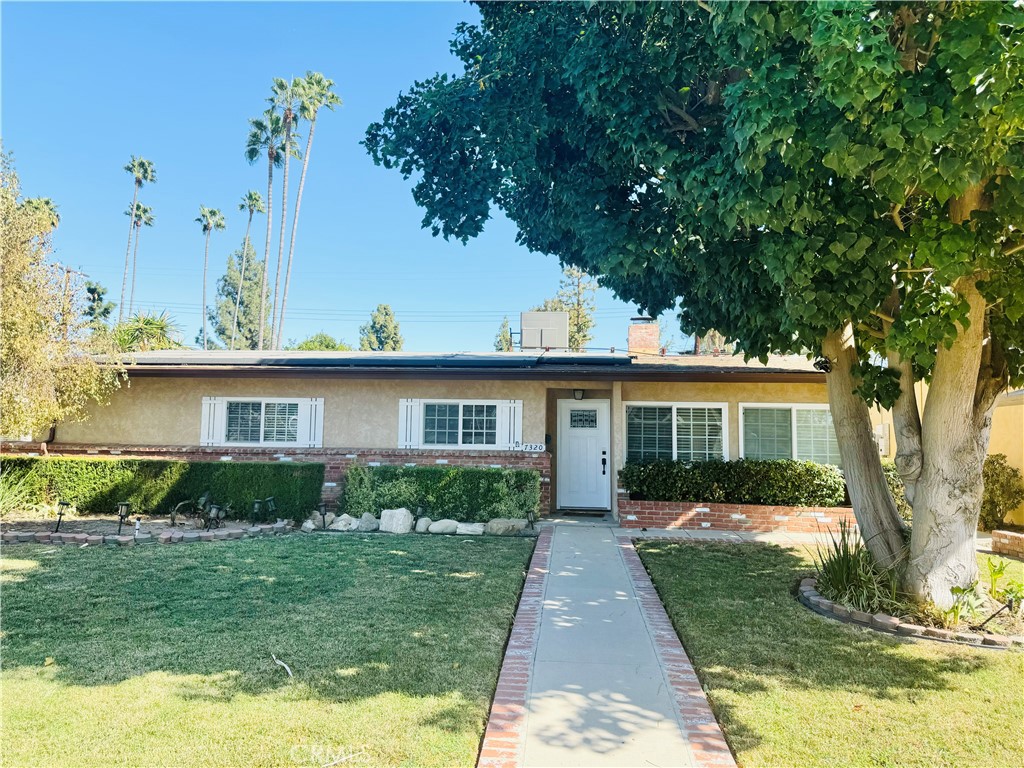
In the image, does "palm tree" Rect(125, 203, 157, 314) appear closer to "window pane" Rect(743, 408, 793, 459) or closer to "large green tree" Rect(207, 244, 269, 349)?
"large green tree" Rect(207, 244, 269, 349)

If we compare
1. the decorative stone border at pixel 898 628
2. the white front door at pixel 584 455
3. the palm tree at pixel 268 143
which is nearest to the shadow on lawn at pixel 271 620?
the decorative stone border at pixel 898 628

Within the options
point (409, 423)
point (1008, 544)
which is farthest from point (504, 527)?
point (1008, 544)

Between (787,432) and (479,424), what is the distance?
6441 mm

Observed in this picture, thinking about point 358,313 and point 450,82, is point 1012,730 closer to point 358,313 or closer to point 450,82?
point 450,82

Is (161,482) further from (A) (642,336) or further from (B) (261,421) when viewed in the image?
(A) (642,336)

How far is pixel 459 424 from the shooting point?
1242 cm

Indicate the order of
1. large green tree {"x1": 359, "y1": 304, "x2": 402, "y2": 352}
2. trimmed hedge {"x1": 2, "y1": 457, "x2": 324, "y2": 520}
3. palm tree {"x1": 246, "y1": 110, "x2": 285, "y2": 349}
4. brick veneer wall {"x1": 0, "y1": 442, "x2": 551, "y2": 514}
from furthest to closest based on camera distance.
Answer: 1. large green tree {"x1": 359, "y1": 304, "x2": 402, "y2": 352}
2. palm tree {"x1": 246, "y1": 110, "x2": 285, "y2": 349}
3. brick veneer wall {"x1": 0, "y1": 442, "x2": 551, "y2": 514}
4. trimmed hedge {"x1": 2, "y1": 457, "x2": 324, "y2": 520}

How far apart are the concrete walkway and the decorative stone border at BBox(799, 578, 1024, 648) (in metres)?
1.69

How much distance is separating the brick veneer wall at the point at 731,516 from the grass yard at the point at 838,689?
4441 millimetres

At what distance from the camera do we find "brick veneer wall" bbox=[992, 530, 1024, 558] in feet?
29.0

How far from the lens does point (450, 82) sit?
753 centimetres

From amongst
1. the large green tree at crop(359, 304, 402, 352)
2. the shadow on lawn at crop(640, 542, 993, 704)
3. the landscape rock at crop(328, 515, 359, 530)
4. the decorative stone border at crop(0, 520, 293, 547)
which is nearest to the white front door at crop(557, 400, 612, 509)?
the landscape rock at crop(328, 515, 359, 530)

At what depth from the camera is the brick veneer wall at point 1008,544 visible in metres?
8.85

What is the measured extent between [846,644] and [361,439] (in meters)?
9.75
